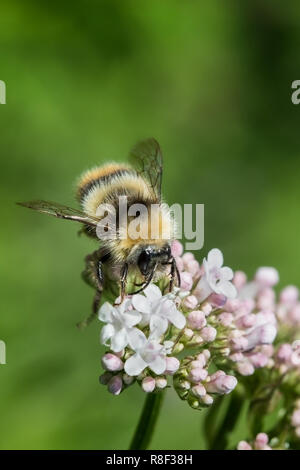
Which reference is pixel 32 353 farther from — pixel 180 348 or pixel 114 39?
pixel 114 39

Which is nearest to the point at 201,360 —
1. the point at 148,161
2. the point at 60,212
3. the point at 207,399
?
the point at 207,399

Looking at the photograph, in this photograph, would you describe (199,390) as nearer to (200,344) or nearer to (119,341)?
(200,344)

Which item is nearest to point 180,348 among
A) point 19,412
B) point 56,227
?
point 19,412

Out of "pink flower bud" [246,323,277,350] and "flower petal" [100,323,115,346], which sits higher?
"flower petal" [100,323,115,346]

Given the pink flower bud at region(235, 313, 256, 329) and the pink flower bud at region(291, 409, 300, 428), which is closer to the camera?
the pink flower bud at region(235, 313, 256, 329)

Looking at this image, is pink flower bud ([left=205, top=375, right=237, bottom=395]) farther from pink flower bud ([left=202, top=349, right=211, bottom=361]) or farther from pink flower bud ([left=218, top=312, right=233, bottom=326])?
pink flower bud ([left=218, top=312, right=233, bottom=326])

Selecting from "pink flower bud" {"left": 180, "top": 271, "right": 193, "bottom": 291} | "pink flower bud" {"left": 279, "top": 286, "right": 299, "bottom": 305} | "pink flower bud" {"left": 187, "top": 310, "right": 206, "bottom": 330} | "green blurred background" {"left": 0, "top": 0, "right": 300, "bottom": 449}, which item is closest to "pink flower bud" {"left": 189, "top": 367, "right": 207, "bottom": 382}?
"pink flower bud" {"left": 187, "top": 310, "right": 206, "bottom": 330}

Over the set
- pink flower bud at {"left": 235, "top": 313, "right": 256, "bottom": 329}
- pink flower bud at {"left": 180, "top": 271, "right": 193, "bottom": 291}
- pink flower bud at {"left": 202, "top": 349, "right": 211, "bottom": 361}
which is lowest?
pink flower bud at {"left": 202, "top": 349, "right": 211, "bottom": 361}
